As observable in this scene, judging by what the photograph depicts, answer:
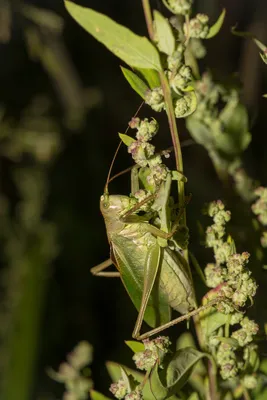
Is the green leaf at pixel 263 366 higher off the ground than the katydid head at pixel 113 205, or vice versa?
the katydid head at pixel 113 205

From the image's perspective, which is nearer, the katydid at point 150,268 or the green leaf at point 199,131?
the katydid at point 150,268

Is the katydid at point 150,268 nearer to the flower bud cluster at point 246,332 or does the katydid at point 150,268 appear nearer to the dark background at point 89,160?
the flower bud cluster at point 246,332

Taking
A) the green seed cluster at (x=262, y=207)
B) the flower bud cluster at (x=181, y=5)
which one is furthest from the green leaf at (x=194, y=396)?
the flower bud cluster at (x=181, y=5)

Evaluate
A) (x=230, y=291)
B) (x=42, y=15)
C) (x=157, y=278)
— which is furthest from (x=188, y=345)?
(x=42, y=15)

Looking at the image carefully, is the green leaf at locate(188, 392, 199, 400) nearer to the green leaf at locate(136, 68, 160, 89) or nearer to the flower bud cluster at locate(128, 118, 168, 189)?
the flower bud cluster at locate(128, 118, 168, 189)

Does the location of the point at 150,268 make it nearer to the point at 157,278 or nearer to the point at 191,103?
the point at 157,278

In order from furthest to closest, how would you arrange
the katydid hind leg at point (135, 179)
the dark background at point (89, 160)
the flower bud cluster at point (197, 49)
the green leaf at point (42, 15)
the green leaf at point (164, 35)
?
the dark background at point (89, 160) → the green leaf at point (42, 15) → the flower bud cluster at point (197, 49) → the katydid hind leg at point (135, 179) → the green leaf at point (164, 35)

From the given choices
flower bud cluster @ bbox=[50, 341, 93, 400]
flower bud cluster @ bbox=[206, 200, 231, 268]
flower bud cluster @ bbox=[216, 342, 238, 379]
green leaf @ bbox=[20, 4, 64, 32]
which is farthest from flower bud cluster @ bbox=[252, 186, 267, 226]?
green leaf @ bbox=[20, 4, 64, 32]
